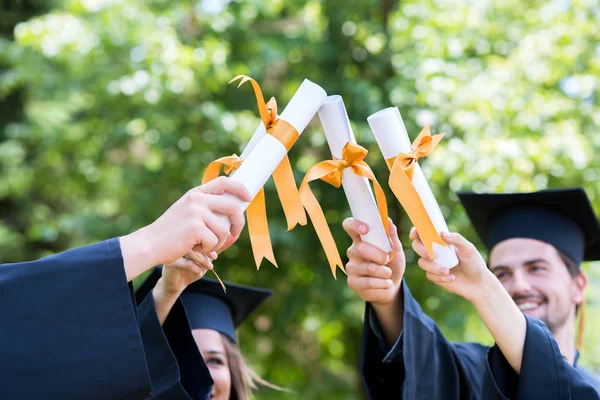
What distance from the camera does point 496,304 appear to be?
1.84 meters

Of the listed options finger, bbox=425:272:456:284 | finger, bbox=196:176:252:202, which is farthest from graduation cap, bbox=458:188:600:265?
finger, bbox=196:176:252:202

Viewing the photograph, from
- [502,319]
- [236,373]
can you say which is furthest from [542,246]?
[236,373]

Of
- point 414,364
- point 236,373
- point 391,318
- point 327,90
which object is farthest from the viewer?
point 327,90

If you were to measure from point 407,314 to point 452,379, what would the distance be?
0.32 meters

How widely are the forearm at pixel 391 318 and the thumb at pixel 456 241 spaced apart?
42cm

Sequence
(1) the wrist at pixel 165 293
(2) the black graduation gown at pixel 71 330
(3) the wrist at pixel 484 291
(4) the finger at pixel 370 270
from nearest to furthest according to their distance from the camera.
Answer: (2) the black graduation gown at pixel 71 330, (3) the wrist at pixel 484 291, (4) the finger at pixel 370 270, (1) the wrist at pixel 165 293

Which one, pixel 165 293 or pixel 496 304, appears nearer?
pixel 496 304

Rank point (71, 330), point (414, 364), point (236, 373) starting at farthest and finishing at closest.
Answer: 1. point (236, 373)
2. point (414, 364)
3. point (71, 330)

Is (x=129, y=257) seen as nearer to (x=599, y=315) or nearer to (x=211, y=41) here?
(x=211, y=41)

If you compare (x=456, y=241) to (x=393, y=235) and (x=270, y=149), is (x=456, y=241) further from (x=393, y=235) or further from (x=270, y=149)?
(x=270, y=149)

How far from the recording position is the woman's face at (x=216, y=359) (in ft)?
9.00

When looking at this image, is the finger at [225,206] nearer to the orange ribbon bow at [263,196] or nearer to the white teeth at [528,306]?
the orange ribbon bow at [263,196]

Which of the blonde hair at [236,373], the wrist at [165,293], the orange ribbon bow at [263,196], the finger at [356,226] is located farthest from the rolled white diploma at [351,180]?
the blonde hair at [236,373]

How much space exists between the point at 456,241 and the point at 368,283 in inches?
12.7
